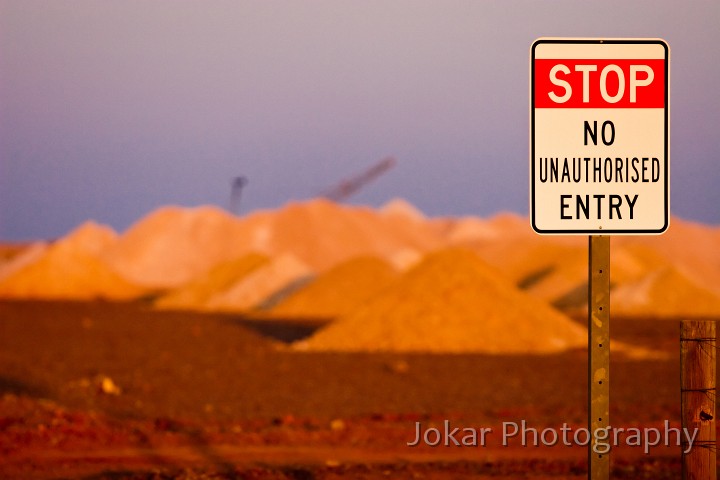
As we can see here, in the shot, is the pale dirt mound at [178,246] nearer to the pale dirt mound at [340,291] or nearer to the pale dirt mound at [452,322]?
the pale dirt mound at [340,291]

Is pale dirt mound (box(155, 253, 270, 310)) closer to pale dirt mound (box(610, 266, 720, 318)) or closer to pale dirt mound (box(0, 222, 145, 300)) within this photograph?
pale dirt mound (box(0, 222, 145, 300))

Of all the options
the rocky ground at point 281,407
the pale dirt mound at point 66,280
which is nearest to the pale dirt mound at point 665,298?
the rocky ground at point 281,407

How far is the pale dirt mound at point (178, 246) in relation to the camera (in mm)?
111062

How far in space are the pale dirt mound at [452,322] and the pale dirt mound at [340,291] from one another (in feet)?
54.2

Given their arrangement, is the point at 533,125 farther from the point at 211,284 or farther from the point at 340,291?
the point at 211,284

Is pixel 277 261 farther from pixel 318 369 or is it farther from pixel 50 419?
pixel 50 419

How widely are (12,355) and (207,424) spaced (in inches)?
581

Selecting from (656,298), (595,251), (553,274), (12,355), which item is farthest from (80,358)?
(553,274)

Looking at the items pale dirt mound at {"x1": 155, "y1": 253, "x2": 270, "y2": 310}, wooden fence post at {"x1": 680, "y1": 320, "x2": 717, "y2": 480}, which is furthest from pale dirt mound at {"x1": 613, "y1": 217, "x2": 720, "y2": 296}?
wooden fence post at {"x1": 680, "y1": 320, "x2": 717, "y2": 480}

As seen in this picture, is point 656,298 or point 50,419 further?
point 656,298

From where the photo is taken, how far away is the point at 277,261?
2391 inches

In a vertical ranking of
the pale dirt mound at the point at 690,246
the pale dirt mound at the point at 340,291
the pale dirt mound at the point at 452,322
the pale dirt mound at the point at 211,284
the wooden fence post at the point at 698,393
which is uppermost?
the pale dirt mound at the point at 690,246

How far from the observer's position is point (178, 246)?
115938mm

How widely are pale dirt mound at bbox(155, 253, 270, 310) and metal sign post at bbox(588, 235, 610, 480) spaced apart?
→ 188ft
